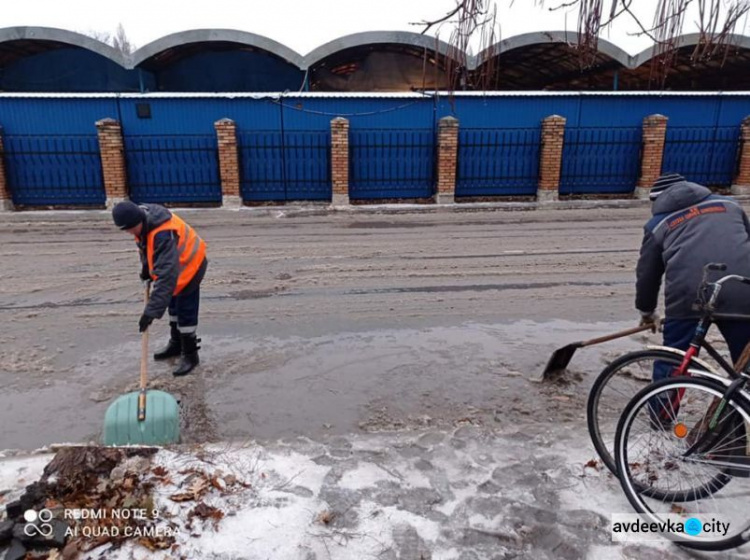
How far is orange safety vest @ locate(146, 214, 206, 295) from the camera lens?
13.6ft

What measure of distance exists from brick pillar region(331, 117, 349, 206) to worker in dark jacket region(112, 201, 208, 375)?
1054cm

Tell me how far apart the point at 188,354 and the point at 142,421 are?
4.69 ft

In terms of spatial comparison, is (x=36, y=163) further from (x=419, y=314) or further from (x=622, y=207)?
(x=622, y=207)

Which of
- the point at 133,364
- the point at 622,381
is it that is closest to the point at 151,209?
the point at 133,364

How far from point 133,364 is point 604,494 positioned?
3925mm

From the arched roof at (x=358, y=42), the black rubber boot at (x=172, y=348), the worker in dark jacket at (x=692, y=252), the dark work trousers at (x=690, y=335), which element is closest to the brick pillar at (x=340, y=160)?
the arched roof at (x=358, y=42)

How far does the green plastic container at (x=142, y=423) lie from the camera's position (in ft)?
10.6

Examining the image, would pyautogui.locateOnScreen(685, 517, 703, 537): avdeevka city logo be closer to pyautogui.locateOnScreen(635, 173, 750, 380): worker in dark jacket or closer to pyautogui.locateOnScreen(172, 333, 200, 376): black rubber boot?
pyautogui.locateOnScreen(635, 173, 750, 380): worker in dark jacket

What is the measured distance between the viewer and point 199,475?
2.93 meters

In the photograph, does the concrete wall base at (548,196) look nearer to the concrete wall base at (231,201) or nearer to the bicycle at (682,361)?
the concrete wall base at (231,201)

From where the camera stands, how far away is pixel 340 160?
14.8 metres

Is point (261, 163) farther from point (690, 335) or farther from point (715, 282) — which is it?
point (715, 282)

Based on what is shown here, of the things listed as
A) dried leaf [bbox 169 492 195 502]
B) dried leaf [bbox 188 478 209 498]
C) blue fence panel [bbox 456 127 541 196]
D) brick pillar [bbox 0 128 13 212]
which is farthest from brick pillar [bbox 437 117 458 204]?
dried leaf [bbox 169 492 195 502]

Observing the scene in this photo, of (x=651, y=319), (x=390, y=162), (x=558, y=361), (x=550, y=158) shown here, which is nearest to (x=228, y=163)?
(x=390, y=162)
